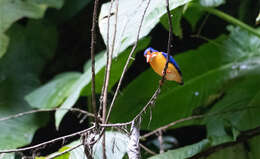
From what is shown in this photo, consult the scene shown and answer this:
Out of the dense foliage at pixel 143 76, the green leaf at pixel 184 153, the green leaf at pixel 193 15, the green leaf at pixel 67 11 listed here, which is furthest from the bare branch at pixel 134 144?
the green leaf at pixel 67 11

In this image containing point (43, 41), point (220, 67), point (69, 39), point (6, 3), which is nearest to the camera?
point (220, 67)

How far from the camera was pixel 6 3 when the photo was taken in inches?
91.1

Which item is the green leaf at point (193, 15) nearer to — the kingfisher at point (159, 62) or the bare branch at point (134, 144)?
the kingfisher at point (159, 62)

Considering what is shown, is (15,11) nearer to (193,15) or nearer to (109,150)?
(193,15)

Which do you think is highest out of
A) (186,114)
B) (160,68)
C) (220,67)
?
(220,67)

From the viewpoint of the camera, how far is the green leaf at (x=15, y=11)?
2182mm

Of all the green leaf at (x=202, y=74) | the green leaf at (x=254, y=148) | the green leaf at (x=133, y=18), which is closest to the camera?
the green leaf at (x=133, y=18)

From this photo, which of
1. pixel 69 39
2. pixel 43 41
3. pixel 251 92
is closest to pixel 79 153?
pixel 251 92

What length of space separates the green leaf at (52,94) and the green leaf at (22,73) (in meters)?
0.14

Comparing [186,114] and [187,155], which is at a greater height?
[186,114]

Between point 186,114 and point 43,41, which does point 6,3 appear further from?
point 186,114

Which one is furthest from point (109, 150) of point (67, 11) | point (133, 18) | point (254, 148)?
point (67, 11)

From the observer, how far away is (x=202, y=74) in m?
2.11

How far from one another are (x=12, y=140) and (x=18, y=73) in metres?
0.79
